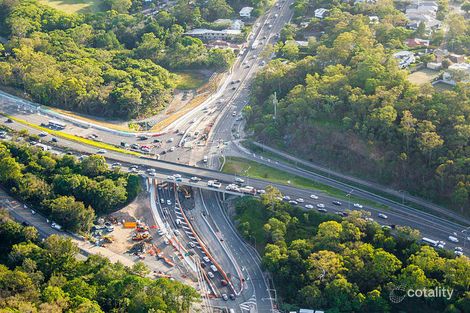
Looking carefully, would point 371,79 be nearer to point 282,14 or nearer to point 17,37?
point 282,14

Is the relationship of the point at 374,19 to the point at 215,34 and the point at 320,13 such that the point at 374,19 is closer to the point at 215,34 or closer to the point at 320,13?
the point at 320,13

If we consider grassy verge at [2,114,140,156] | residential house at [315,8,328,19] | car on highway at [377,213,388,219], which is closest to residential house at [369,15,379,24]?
residential house at [315,8,328,19]

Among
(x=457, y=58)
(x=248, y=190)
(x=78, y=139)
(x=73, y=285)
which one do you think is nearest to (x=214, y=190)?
(x=248, y=190)

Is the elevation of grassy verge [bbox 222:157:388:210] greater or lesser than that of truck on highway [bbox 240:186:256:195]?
greater

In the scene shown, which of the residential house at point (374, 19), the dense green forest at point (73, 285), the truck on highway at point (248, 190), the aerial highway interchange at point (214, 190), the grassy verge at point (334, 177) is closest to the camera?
the dense green forest at point (73, 285)

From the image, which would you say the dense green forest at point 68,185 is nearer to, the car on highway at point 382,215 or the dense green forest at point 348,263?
the dense green forest at point 348,263

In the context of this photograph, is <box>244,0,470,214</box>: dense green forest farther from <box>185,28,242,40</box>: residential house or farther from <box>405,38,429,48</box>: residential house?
<box>185,28,242,40</box>: residential house

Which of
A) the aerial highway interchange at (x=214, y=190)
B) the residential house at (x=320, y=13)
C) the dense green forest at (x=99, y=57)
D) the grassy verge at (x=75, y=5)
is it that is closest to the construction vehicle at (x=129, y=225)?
the aerial highway interchange at (x=214, y=190)
